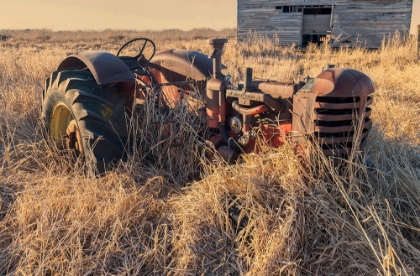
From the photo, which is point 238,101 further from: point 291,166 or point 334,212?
point 334,212

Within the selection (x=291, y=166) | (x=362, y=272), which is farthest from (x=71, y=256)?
(x=362, y=272)

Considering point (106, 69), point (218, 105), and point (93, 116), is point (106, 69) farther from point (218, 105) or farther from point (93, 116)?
point (218, 105)

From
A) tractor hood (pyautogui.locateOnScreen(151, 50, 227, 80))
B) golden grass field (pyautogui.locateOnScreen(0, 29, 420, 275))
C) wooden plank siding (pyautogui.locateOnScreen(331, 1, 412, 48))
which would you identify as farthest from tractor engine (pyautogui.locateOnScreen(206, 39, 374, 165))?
wooden plank siding (pyautogui.locateOnScreen(331, 1, 412, 48))

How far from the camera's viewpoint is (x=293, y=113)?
8.75 ft

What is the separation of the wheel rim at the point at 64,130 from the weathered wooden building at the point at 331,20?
12708 millimetres

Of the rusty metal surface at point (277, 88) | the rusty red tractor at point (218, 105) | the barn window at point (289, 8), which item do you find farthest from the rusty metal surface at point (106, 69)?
the barn window at point (289, 8)

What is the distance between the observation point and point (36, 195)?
10.1 ft

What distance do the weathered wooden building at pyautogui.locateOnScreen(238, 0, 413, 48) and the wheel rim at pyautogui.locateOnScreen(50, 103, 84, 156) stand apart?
12.7m

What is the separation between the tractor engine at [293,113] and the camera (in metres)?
2.50

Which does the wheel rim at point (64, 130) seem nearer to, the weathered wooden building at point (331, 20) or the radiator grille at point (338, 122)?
the radiator grille at point (338, 122)

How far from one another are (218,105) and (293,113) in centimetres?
81

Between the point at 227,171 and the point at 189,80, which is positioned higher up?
the point at 189,80

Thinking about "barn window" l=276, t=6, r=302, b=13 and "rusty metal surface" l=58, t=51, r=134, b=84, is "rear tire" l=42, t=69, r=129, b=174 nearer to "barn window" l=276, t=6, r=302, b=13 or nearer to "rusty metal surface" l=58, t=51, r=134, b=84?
"rusty metal surface" l=58, t=51, r=134, b=84

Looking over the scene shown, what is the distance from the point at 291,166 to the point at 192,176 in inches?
45.3
